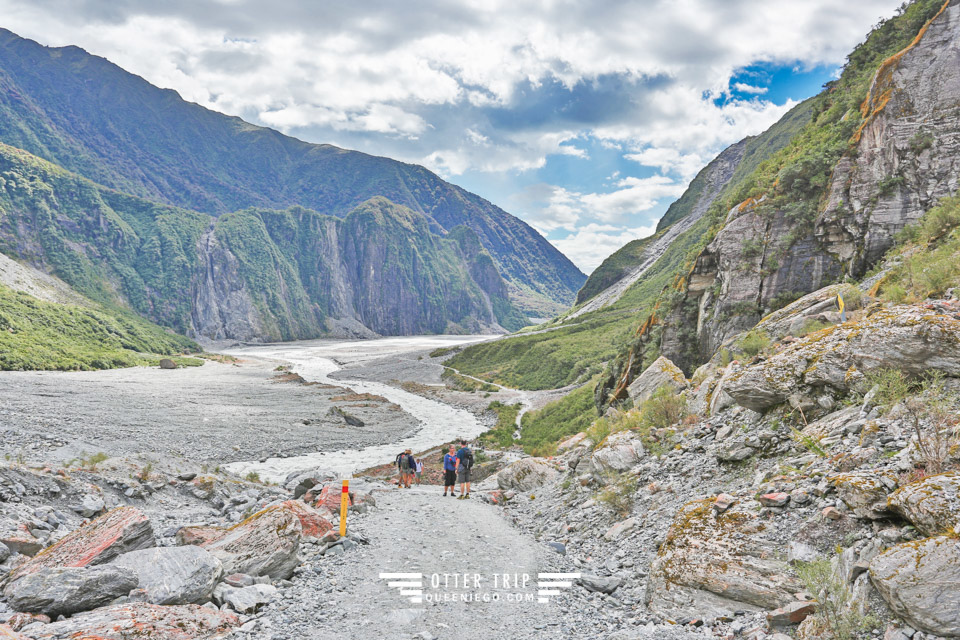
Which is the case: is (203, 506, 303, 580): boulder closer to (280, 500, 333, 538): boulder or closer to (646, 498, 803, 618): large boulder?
(280, 500, 333, 538): boulder

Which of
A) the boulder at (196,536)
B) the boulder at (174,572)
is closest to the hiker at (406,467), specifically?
the boulder at (196,536)

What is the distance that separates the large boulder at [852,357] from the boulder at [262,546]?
9.57 m

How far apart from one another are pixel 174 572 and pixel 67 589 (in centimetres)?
123

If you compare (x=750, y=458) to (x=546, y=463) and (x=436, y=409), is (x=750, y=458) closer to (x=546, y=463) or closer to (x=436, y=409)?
(x=546, y=463)

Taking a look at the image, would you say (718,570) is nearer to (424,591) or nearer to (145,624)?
(424,591)

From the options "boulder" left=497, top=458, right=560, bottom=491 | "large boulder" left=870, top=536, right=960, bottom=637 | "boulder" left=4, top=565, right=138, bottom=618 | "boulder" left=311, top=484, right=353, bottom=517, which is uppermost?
"large boulder" left=870, top=536, right=960, bottom=637

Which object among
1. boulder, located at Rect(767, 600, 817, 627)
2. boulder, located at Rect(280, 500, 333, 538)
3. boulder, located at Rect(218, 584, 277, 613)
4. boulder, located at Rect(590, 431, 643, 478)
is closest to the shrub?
boulder, located at Rect(767, 600, 817, 627)

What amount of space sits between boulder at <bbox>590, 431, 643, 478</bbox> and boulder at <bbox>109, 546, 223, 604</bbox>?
907 cm

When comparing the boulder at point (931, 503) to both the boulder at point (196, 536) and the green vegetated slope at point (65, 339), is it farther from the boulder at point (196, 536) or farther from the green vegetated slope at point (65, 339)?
the green vegetated slope at point (65, 339)

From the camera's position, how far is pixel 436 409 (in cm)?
5534

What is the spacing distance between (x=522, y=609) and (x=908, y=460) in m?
5.52

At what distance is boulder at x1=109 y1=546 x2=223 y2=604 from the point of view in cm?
658

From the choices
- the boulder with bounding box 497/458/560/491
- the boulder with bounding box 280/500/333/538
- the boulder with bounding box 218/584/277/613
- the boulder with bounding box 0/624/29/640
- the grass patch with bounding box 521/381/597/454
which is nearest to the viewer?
the boulder with bounding box 0/624/29/640

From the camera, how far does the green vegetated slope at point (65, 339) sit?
65.9 meters
